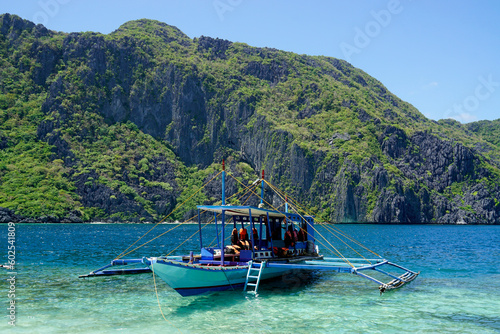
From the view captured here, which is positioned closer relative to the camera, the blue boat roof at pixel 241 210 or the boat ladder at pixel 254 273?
the boat ladder at pixel 254 273

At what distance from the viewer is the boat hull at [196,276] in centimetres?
2278

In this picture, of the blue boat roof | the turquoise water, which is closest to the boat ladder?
the turquoise water

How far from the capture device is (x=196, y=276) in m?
23.7

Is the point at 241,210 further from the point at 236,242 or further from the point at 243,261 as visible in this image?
the point at 243,261

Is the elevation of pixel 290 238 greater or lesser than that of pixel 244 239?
lesser

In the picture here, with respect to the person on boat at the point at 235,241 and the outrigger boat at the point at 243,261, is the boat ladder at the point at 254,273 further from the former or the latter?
the person on boat at the point at 235,241

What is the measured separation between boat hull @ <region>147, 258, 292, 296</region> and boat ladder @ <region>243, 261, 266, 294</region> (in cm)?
35

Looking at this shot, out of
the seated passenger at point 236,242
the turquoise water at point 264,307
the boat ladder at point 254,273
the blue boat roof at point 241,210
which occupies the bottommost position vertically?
the turquoise water at point 264,307

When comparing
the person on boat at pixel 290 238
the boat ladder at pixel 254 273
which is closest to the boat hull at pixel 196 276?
the boat ladder at pixel 254 273

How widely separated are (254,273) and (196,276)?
5118 mm

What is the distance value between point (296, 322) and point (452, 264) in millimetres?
29382

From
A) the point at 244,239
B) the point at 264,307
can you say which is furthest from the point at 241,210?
the point at 264,307

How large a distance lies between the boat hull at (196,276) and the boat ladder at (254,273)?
347 millimetres

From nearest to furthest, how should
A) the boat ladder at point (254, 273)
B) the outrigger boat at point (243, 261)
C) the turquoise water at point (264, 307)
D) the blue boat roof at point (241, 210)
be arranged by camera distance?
1. the turquoise water at point (264, 307)
2. the outrigger boat at point (243, 261)
3. the boat ladder at point (254, 273)
4. the blue boat roof at point (241, 210)
